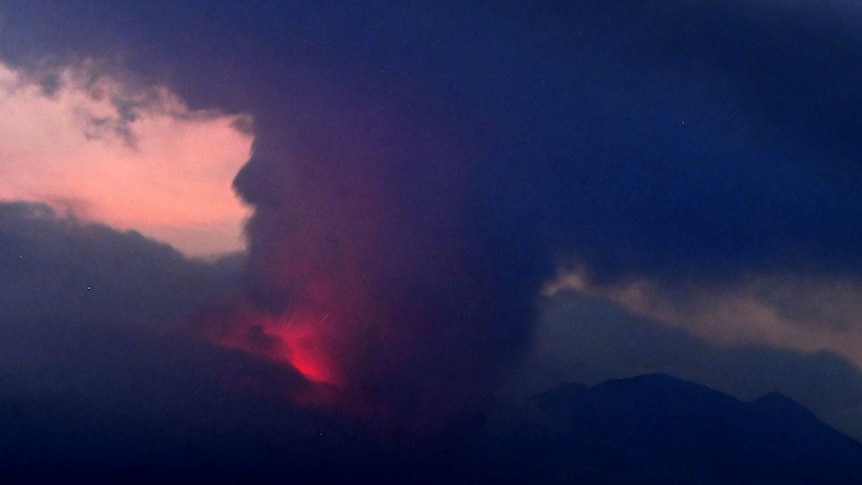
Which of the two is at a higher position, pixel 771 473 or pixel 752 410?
pixel 752 410

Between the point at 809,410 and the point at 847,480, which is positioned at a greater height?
the point at 809,410

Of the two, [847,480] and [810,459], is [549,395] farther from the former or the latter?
[847,480]

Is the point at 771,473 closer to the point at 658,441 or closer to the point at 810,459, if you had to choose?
the point at 810,459

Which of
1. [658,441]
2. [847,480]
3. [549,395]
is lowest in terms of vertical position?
[847,480]

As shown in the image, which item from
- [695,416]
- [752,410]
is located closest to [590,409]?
[695,416]

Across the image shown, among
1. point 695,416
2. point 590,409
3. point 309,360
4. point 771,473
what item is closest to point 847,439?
point 771,473

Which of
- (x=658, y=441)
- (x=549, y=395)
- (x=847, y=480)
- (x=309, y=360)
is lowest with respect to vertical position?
(x=847, y=480)

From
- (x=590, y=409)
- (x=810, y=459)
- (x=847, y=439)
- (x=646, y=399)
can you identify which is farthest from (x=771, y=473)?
(x=590, y=409)
